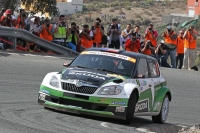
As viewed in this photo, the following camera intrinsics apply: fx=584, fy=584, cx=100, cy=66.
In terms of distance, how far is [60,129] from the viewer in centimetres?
910

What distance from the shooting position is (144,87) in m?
11.8

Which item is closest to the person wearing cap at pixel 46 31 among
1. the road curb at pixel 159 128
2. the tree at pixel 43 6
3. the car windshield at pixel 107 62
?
the tree at pixel 43 6

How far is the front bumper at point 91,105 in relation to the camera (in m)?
10.8

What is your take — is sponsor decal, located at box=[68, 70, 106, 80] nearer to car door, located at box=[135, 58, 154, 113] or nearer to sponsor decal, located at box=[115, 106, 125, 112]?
sponsor decal, located at box=[115, 106, 125, 112]

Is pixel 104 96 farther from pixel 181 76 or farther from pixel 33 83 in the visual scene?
pixel 181 76

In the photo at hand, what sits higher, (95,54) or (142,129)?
(95,54)

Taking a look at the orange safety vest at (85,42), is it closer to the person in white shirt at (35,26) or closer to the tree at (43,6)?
the person in white shirt at (35,26)

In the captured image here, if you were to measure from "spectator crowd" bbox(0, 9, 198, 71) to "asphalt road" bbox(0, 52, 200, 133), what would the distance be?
1632 mm

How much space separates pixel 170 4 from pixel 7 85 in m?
83.8

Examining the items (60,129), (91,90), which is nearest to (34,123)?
(60,129)

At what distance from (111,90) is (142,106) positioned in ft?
3.62

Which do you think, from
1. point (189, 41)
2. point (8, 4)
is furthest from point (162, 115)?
point (8, 4)

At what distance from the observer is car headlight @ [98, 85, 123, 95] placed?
426 inches

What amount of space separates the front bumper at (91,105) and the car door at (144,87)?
62cm
